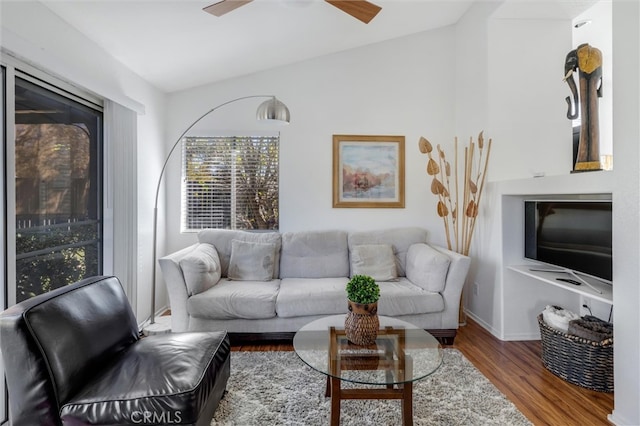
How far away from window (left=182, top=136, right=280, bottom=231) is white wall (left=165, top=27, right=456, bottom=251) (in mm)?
126

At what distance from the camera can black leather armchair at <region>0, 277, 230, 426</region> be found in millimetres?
1301

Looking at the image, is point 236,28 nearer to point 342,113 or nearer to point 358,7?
point 358,7

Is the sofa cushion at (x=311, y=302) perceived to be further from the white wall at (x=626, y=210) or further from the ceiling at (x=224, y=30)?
the ceiling at (x=224, y=30)

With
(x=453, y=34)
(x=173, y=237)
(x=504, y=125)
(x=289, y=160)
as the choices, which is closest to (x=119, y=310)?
(x=173, y=237)

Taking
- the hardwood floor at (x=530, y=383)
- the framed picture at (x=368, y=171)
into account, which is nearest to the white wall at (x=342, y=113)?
the framed picture at (x=368, y=171)

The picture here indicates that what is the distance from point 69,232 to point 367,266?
2.44 meters

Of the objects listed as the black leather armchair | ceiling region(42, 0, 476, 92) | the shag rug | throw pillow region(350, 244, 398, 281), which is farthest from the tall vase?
ceiling region(42, 0, 476, 92)

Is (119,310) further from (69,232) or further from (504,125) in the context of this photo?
(504,125)

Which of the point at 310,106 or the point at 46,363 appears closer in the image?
the point at 46,363

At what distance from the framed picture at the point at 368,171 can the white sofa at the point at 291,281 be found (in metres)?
0.55

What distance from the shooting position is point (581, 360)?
2.10 metres

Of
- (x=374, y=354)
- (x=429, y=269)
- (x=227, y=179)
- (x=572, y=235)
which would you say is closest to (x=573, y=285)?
(x=572, y=235)

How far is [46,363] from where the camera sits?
1.31 meters

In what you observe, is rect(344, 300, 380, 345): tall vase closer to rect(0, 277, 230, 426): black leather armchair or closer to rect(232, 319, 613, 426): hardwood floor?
rect(0, 277, 230, 426): black leather armchair
